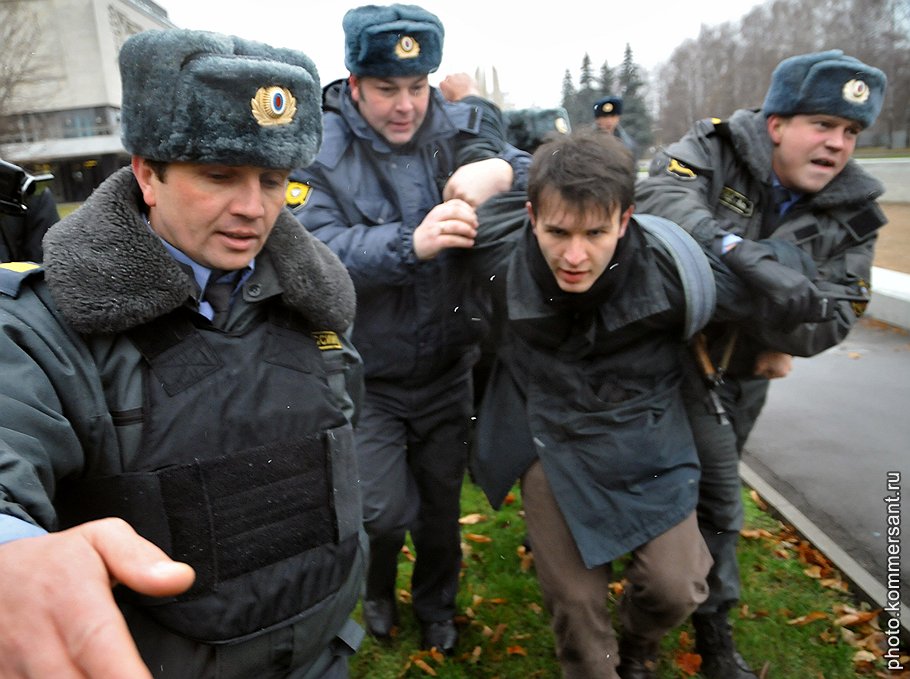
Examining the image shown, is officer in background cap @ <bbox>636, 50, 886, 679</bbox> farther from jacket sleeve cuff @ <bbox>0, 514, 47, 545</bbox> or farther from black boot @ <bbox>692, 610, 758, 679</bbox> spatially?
jacket sleeve cuff @ <bbox>0, 514, 47, 545</bbox>

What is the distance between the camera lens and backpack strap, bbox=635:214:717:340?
2463mm

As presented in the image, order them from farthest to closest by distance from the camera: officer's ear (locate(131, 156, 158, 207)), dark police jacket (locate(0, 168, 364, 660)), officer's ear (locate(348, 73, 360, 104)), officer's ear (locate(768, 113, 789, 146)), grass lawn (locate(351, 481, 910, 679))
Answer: grass lawn (locate(351, 481, 910, 679)) → officer's ear (locate(348, 73, 360, 104)) → officer's ear (locate(768, 113, 789, 146)) → officer's ear (locate(131, 156, 158, 207)) → dark police jacket (locate(0, 168, 364, 660))

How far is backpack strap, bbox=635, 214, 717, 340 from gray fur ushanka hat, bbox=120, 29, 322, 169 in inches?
57.9

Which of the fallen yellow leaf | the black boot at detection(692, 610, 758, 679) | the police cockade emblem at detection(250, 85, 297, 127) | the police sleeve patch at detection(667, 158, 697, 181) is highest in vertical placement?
the police cockade emblem at detection(250, 85, 297, 127)

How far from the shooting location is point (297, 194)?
3.02 meters

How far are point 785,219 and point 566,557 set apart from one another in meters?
1.73

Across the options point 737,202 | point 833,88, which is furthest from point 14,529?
point 833,88

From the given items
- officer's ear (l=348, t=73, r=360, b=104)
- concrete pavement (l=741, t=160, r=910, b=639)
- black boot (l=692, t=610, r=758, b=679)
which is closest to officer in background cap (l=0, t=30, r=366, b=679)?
officer's ear (l=348, t=73, r=360, b=104)

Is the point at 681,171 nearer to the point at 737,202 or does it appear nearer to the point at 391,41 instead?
the point at 737,202

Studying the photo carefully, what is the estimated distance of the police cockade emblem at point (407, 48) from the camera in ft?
9.79

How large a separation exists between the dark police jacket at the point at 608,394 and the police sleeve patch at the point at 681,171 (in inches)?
20.2

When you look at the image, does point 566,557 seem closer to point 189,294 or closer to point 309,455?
point 309,455

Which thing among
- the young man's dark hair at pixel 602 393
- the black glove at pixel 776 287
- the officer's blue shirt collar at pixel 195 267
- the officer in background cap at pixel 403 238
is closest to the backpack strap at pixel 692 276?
the young man's dark hair at pixel 602 393

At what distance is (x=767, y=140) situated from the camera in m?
3.05
